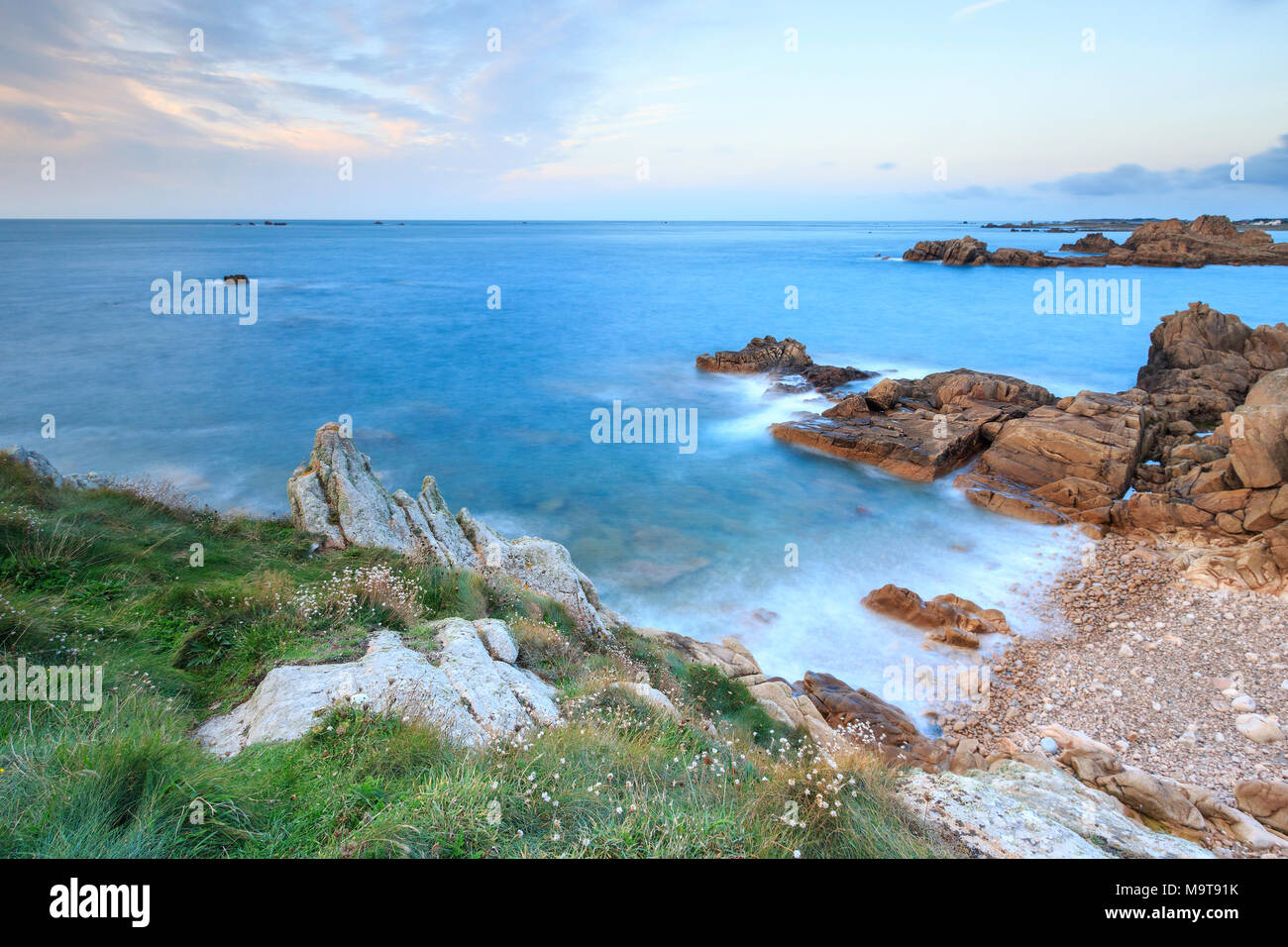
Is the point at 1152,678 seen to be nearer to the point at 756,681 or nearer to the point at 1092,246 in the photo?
the point at 756,681

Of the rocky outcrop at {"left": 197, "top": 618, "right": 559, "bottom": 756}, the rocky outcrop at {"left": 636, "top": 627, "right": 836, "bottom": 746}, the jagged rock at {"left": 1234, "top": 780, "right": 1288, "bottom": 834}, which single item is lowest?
the jagged rock at {"left": 1234, "top": 780, "right": 1288, "bottom": 834}

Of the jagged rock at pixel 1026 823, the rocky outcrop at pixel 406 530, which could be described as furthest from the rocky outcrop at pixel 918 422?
the jagged rock at pixel 1026 823

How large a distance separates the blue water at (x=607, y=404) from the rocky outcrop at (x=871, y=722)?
108 centimetres

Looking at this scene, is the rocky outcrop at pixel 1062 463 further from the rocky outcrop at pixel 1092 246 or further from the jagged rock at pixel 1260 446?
the rocky outcrop at pixel 1092 246

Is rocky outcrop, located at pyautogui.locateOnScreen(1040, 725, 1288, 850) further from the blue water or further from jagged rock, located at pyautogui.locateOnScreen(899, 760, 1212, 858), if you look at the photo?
the blue water

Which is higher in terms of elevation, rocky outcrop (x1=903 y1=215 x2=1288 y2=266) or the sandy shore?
rocky outcrop (x1=903 y1=215 x2=1288 y2=266)

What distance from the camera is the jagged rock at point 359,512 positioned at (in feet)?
32.5

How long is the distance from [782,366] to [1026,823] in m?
30.1

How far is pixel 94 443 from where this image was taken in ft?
67.8

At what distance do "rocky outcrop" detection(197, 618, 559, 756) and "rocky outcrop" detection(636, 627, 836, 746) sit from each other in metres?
4.39

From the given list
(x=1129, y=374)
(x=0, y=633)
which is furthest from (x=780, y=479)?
(x=1129, y=374)

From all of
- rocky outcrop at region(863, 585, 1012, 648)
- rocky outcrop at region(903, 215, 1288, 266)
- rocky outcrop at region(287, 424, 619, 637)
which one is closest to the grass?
rocky outcrop at region(287, 424, 619, 637)

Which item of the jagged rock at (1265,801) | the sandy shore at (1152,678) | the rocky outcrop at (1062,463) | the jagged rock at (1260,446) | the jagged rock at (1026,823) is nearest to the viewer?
the jagged rock at (1026,823)

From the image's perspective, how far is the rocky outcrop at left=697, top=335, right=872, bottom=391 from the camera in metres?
30.4
